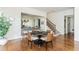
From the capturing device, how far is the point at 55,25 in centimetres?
502

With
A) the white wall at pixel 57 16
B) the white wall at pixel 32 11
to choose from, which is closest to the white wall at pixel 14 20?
the white wall at pixel 32 11

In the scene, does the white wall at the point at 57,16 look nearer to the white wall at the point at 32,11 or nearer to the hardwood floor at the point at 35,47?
the white wall at the point at 32,11

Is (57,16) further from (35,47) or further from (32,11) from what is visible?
(35,47)

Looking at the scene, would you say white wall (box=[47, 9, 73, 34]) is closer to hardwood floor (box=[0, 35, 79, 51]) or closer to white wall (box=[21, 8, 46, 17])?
white wall (box=[21, 8, 46, 17])

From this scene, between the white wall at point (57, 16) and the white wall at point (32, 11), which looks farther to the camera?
the white wall at point (57, 16)

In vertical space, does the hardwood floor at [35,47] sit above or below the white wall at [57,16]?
below

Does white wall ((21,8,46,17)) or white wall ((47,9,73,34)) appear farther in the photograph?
white wall ((47,9,73,34))

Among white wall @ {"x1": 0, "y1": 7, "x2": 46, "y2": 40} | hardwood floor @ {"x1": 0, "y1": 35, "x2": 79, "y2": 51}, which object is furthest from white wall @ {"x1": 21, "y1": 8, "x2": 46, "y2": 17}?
hardwood floor @ {"x1": 0, "y1": 35, "x2": 79, "y2": 51}

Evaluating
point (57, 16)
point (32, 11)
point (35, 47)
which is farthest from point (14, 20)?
point (57, 16)
